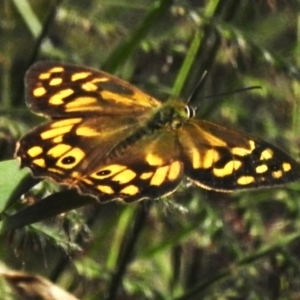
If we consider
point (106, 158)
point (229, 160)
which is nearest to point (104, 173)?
point (106, 158)

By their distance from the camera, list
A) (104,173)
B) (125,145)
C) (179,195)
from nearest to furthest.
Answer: (104,173), (125,145), (179,195)

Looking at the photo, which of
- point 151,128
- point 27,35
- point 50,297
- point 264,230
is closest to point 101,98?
point 151,128

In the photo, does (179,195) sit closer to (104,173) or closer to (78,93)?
(78,93)

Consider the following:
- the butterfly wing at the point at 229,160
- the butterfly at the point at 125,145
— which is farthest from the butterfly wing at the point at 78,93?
the butterfly wing at the point at 229,160

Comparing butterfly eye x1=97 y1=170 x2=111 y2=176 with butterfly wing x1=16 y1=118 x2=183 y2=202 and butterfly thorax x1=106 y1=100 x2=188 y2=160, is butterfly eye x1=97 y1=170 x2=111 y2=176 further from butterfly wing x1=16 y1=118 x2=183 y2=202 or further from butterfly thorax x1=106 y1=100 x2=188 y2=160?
butterfly thorax x1=106 y1=100 x2=188 y2=160

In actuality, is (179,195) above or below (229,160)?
below
